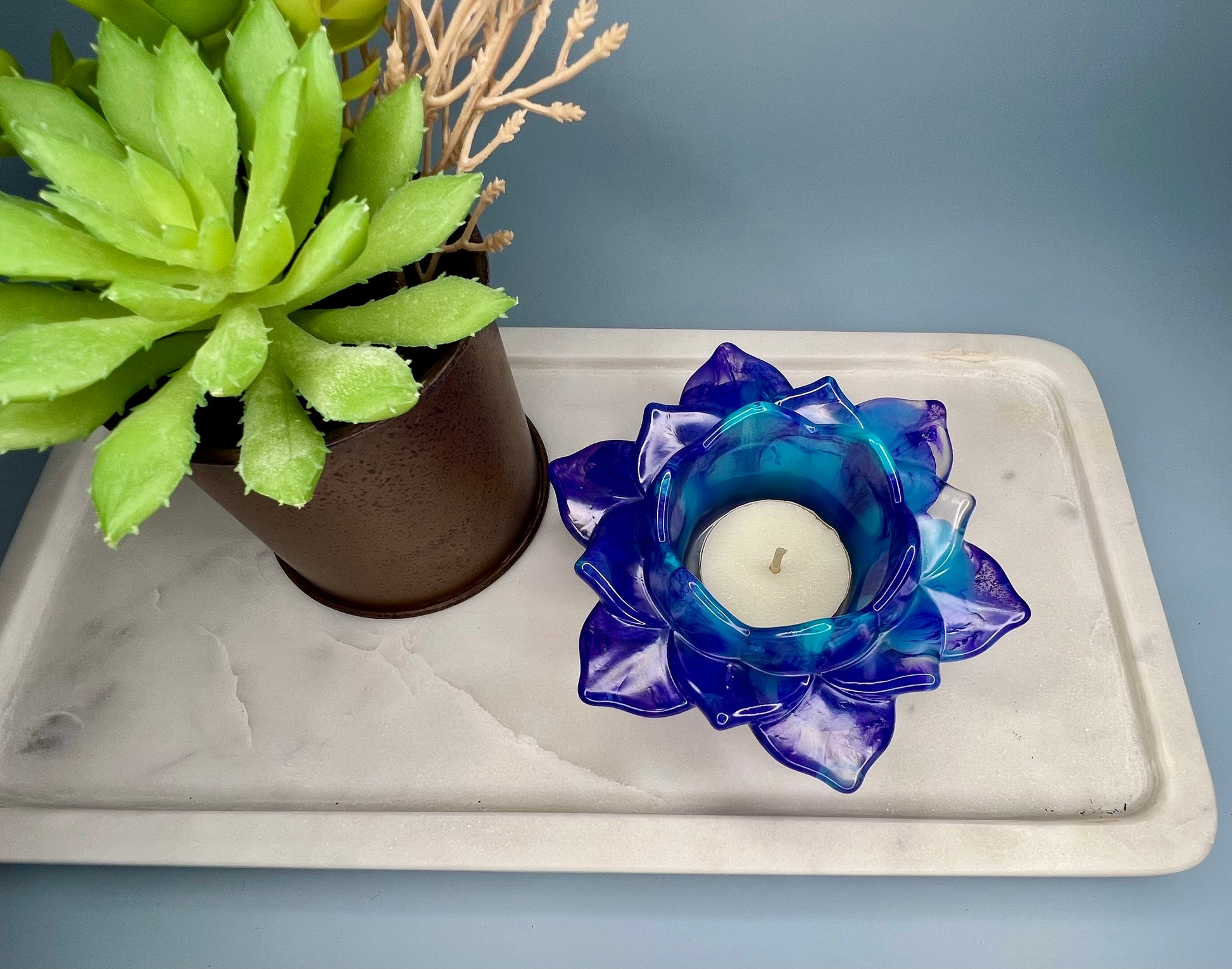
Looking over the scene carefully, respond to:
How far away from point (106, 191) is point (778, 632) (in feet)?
0.90

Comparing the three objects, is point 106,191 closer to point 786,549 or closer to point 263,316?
point 263,316

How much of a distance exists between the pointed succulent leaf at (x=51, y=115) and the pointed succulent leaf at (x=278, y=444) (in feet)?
0.31

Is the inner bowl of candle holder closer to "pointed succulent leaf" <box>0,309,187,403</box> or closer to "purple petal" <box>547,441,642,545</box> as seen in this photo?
"purple petal" <box>547,441,642,545</box>

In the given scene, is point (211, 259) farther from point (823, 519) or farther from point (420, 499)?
point (823, 519)

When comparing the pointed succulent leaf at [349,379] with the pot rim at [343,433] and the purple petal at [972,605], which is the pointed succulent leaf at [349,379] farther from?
the purple petal at [972,605]

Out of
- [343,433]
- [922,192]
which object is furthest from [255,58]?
[922,192]

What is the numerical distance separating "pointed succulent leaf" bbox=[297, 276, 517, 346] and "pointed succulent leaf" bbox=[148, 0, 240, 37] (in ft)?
0.35

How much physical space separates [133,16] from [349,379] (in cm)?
15

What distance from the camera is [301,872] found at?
0.46 meters

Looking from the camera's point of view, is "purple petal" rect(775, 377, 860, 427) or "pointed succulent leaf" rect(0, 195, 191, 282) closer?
"pointed succulent leaf" rect(0, 195, 191, 282)

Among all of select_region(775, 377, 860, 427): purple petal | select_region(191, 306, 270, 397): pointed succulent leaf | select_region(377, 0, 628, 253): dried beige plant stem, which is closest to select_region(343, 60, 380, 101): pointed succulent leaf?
select_region(377, 0, 628, 253): dried beige plant stem

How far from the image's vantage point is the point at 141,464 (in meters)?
0.28

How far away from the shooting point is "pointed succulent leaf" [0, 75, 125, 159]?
29 centimetres

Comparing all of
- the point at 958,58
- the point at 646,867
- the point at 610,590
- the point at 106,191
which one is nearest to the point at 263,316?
the point at 106,191
